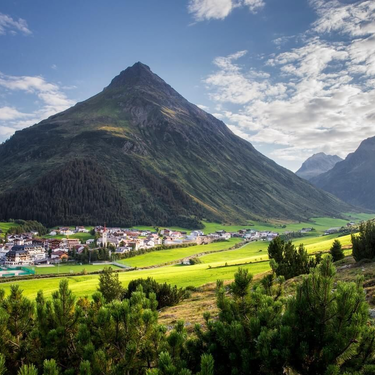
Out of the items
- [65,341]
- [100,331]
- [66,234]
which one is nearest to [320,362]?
[100,331]

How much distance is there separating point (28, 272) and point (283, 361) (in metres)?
101

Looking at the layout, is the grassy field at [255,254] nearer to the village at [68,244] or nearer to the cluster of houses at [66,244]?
the village at [68,244]

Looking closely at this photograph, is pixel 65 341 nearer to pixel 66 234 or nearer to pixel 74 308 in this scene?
pixel 74 308

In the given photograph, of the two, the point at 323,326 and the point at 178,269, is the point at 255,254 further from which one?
the point at 323,326

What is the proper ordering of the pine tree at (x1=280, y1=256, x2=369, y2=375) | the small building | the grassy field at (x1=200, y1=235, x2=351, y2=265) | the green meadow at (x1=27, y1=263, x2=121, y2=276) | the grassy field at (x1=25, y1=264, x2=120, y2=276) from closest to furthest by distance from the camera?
1. the pine tree at (x1=280, y1=256, x2=369, y2=375)
2. the grassy field at (x1=200, y1=235, x2=351, y2=265)
3. the green meadow at (x1=27, y1=263, x2=121, y2=276)
4. the grassy field at (x1=25, y1=264, x2=120, y2=276)
5. the small building

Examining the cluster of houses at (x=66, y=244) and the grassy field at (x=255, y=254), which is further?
the cluster of houses at (x=66, y=244)

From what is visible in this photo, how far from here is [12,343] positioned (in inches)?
355

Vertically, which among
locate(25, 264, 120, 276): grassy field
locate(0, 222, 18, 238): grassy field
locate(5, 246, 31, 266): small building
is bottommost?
locate(25, 264, 120, 276): grassy field

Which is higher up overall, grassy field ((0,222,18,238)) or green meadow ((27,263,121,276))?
grassy field ((0,222,18,238))

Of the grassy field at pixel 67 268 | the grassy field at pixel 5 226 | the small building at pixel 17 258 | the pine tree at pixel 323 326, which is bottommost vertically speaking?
the grassy field at pixel 67 268

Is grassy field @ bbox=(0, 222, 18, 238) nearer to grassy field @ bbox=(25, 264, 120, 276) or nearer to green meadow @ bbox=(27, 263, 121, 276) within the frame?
green meadow @ bbox=(27, 263, 121, 276)

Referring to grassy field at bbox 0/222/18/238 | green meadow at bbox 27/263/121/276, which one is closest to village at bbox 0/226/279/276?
green meadow at bbox 27/263/121/276

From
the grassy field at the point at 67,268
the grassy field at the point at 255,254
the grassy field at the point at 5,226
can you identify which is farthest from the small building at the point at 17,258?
the grassy field at the point at 255,254

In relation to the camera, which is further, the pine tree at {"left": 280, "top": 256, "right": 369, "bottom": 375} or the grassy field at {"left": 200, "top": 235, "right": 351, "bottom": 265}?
the grassy field at {"left": 200, "top": 235, "right": 351, "bottom": 265}
